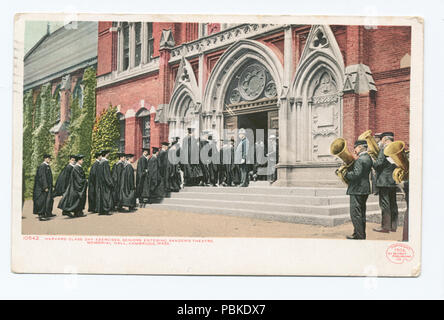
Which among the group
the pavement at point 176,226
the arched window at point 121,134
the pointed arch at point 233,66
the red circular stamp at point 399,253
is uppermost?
the pointed arch at point 233,66

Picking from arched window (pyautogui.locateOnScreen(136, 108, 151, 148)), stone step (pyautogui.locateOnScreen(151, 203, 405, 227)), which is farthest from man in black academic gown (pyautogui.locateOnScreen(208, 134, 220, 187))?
arched window (pyautogui.locateOnScreen(136, 108, 151, 148))

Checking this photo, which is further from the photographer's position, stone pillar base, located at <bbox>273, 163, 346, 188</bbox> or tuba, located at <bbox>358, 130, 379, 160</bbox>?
stone pillar base, located at <bbox>273, 163, 346, 188</bbox>

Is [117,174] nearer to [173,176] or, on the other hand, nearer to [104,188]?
[104,188]

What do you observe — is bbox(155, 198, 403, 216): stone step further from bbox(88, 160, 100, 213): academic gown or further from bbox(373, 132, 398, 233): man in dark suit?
bbox(88, 160, 100, 213): academic gown

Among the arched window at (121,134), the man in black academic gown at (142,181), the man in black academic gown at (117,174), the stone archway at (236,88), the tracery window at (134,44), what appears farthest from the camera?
the arched window at (121,134)

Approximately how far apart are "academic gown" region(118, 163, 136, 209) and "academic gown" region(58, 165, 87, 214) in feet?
2.21

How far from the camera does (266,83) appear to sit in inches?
284

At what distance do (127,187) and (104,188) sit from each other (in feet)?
1.39

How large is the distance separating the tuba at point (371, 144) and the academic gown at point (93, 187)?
488cm

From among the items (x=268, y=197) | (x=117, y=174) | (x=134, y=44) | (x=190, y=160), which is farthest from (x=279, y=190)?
(x=134, y=44)

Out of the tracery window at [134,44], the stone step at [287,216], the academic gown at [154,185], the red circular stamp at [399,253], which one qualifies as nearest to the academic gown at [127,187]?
the academic gown at [154,185]

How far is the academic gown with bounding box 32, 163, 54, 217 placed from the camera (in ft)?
21.0

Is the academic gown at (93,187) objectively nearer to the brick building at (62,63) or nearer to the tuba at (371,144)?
the brick building at (62,63)

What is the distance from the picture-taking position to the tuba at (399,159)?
5.86 meters
